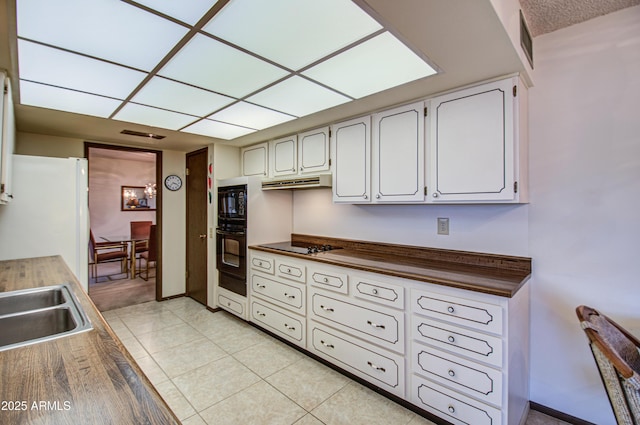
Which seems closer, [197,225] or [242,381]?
[242,381]

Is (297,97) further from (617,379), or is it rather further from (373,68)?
(617,379)

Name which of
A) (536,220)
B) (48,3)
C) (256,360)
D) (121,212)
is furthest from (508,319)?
(121,212)

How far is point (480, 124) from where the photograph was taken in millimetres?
1973

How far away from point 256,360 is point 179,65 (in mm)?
2395

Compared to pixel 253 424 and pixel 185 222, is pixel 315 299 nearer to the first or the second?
pixel 253 424

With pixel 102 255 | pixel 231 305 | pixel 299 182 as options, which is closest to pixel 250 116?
pixel 299 182

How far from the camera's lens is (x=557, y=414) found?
6.47 feet

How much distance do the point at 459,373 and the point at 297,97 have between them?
214cm

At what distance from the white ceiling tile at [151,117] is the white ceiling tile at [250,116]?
323 mm

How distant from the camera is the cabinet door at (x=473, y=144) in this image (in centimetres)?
188

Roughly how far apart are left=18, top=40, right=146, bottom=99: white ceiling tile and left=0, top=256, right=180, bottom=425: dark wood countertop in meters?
1.52

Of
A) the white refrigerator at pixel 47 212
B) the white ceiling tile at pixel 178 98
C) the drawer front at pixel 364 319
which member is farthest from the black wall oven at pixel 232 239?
the white refrigerator at pixel 47 212

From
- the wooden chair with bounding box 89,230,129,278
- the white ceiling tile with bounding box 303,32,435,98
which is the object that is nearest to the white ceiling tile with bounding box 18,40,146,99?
the white ceiling tile with bounding box 303,32,435,98

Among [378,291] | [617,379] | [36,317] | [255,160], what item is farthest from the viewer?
[255,160]
